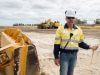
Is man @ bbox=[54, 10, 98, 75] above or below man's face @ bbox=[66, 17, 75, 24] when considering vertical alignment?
below

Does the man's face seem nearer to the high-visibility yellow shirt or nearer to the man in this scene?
the man

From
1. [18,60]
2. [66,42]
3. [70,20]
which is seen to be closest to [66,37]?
[66,42]

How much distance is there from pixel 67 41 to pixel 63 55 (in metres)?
0.26

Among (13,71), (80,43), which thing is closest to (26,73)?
(13,71)

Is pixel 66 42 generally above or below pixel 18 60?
above

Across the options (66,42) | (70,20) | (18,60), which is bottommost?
(18,60)

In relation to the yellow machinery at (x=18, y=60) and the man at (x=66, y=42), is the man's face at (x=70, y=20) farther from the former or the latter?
the yellow machinery at (x=18, y=60)

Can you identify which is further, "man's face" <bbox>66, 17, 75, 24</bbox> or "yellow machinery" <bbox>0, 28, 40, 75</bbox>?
"man's face" <bbox>66, 17, 75, 24</bbox>

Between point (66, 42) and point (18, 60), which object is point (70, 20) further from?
point (18, 60)

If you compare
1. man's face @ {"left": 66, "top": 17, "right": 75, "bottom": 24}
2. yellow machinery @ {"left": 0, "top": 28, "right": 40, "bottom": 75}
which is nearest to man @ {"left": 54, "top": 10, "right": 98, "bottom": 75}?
man's face @ {"left": 66, "top": 17, "right": 75, "bottom": 24}

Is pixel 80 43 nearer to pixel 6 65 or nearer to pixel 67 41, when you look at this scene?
pixel 67 41

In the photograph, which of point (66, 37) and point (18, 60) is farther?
point (66, 37)

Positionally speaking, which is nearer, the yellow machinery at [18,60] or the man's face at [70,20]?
the yellow machinery at [18,60]

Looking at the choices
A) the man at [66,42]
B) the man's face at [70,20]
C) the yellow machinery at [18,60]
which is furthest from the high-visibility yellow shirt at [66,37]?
the yellow machinery at [18,60]
